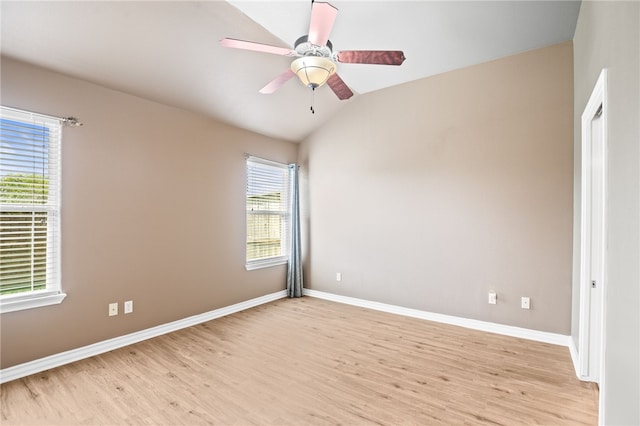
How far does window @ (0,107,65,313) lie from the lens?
2570 millimetres

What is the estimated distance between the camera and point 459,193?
12.5ft

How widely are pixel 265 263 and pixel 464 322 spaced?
2.75 meters

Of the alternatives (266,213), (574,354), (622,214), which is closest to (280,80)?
(622,214)

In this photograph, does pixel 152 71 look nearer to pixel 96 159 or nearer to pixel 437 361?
pixel 96 159

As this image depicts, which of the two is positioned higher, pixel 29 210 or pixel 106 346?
pixel 29 210

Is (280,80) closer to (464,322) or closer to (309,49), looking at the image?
(309,49)

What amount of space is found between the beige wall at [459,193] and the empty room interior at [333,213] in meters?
0.02

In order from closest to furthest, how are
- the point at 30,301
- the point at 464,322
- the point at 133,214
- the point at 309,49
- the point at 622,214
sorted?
the point at 622,214
the point at 309,49
the point at 30,301
the point at 133,214
the point at 464,322

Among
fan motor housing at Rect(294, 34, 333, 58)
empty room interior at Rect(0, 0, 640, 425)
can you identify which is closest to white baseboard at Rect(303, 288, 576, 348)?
empty room interior at Rect(0, 0, 640, 425)

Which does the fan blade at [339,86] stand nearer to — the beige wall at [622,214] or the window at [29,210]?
the beige wall at [622,214]

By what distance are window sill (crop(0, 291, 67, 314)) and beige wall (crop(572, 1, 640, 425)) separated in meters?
3.75

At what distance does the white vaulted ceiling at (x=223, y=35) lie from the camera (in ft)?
8.00

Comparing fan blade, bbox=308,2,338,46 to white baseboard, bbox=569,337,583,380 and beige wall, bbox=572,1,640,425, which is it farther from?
white baseboard, bbox=569,337,583,380

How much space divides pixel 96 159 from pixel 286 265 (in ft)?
9.77
